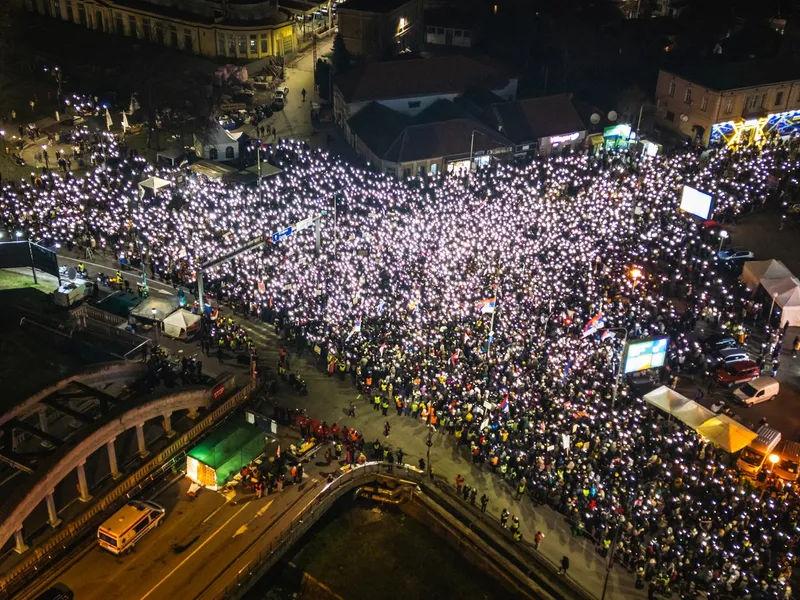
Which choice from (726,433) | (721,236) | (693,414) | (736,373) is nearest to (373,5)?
(721,236)

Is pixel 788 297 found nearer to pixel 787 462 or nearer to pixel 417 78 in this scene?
pixel 787 462

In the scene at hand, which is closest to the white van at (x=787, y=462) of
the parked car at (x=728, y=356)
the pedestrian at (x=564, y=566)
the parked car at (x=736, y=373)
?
the parked car at (x=736, y=373)

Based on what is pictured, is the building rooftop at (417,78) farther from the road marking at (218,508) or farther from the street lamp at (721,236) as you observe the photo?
the road marking at (218,508)

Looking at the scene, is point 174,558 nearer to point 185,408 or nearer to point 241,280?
point 185,408

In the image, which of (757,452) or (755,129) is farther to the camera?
(755,129)

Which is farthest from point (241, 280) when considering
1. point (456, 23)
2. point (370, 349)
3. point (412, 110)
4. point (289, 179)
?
point (456, 23)
